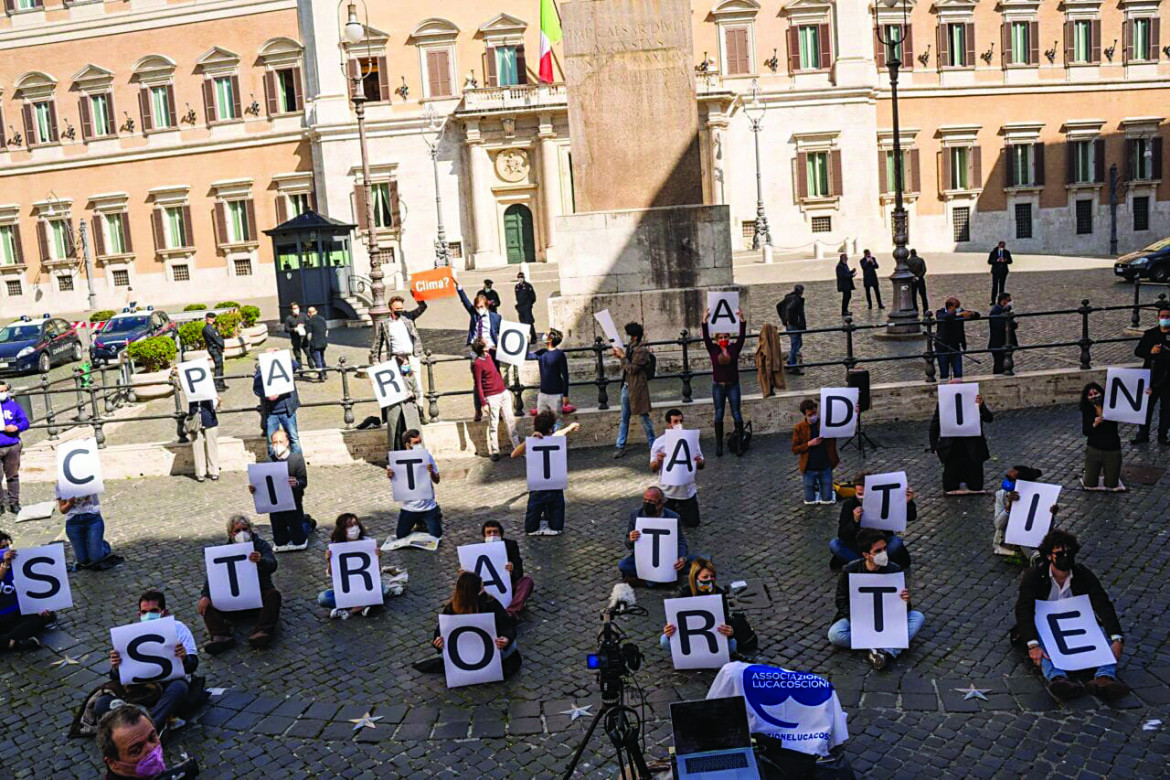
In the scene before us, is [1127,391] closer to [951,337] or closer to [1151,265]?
[951,337]

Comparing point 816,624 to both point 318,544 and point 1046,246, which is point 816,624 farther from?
point 1046,246

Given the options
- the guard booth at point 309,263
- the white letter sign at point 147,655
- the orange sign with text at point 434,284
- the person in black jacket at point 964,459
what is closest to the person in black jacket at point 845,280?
the orange sign with text at point 434,284

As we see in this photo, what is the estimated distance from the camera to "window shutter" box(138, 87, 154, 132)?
46.3 m

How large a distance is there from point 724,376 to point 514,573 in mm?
5190

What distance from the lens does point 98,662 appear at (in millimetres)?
8922

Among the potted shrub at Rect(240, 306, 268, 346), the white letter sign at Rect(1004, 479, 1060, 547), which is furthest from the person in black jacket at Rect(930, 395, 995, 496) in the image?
the potted shrub at Rect(240, 306, 268, 346)

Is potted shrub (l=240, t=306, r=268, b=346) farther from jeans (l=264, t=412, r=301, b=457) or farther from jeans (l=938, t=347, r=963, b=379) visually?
jeans (l=938, t=347, r=963, b=379)

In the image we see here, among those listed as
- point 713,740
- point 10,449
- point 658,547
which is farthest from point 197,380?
point 713,740

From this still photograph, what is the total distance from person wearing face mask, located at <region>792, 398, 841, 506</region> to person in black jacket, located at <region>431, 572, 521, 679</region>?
4119mm

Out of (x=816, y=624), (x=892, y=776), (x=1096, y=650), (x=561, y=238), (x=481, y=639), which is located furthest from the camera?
(x=561, y=238)

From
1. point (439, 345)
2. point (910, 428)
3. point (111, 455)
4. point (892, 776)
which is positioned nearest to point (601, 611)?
point (892, 776)

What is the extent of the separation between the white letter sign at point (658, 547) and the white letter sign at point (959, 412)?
3.63 metres

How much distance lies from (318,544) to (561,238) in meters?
7.59

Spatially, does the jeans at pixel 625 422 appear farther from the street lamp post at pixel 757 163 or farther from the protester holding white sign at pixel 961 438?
the street lamp post at pixel 757 163
